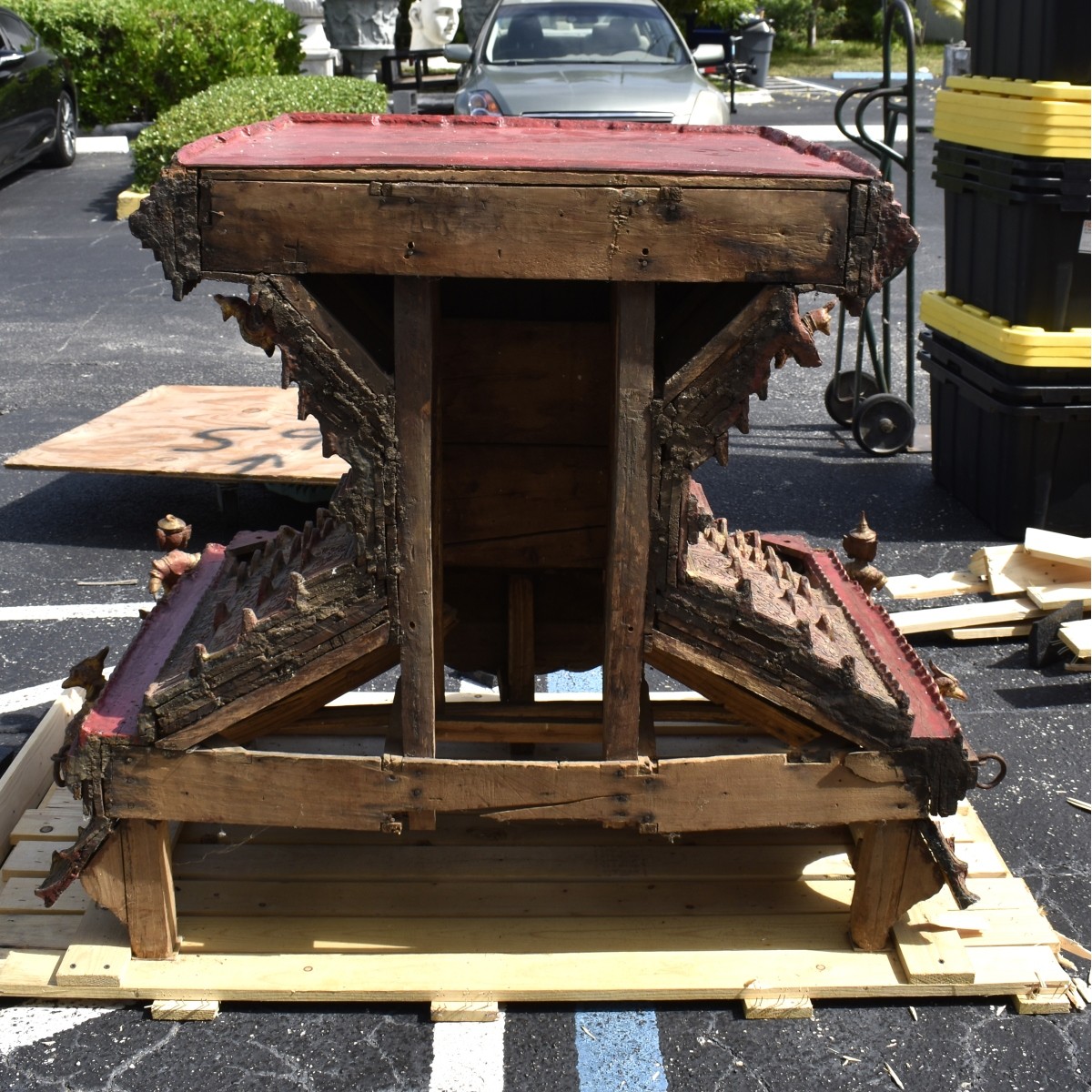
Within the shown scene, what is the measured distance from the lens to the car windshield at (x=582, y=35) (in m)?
10.2

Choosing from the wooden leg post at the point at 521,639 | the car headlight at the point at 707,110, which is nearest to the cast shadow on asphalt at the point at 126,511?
the wooden leg post at the point at 521,639

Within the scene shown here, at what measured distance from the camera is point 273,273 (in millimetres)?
2371

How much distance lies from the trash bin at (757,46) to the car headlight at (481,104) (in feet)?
51.3

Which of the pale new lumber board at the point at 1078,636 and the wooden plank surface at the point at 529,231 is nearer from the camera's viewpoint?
the wooden plank surface at the point at 529,231

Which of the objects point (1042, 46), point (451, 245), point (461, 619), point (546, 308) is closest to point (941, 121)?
point (1042, 46)

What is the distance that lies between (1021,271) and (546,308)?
2.65 meters

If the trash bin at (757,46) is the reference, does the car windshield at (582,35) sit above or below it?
below

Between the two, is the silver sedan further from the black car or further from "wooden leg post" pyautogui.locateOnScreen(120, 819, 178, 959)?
"wooden leg post" pyautogui.locateOnScreen(120, 819, 178, 959)

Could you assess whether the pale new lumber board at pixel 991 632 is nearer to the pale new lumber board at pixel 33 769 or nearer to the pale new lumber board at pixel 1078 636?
the pale new lumber board at pixel 1078 636

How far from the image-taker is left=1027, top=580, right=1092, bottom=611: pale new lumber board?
4.50m

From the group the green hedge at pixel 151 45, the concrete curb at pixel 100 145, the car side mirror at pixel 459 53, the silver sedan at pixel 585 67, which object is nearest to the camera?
the silver sedan at pixel 585 67

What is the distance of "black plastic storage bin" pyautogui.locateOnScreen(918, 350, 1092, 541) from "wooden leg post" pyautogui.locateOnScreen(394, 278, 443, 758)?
3.21 meters

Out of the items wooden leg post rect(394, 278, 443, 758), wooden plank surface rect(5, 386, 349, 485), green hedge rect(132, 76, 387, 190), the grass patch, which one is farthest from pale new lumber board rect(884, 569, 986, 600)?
the grass patch

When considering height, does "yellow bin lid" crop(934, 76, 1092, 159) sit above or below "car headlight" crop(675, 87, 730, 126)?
below
